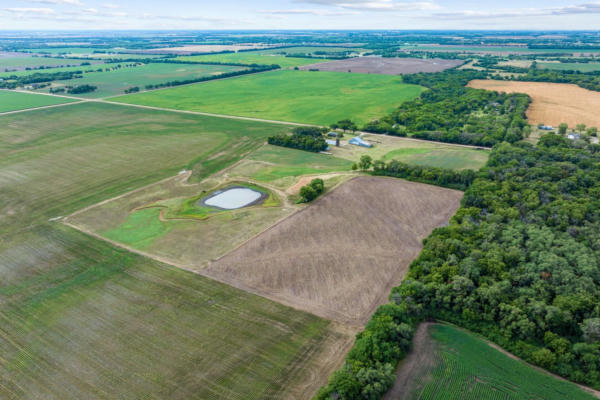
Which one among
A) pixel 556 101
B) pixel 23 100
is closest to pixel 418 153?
pixel 556 101

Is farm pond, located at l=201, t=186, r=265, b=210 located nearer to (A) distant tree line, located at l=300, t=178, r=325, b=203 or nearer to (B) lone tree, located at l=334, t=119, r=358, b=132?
(A) distant tree line, located at l=300, t=178, r=325, b=203

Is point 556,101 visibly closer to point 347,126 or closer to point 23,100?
point 347,126

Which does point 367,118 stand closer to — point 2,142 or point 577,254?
point 577,254

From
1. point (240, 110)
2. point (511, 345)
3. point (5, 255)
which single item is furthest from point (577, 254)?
point (240, 110)

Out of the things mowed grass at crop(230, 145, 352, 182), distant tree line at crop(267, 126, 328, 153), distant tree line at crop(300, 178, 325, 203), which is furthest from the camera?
distant tree line at crop(267, 126, 328, 153)

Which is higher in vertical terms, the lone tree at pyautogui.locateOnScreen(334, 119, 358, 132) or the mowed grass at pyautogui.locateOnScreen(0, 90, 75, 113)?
the mowed grass at pyautogui.locateOnScreen(0, 90, 75, 113)

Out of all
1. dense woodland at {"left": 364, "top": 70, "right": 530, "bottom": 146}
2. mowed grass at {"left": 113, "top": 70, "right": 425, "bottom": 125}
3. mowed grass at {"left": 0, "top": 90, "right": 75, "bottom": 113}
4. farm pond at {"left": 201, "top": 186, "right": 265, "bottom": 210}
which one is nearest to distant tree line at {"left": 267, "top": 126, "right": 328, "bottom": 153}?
dense woodland at {"left": 364, "top": 70, "right": 530, "bottom": 146}
